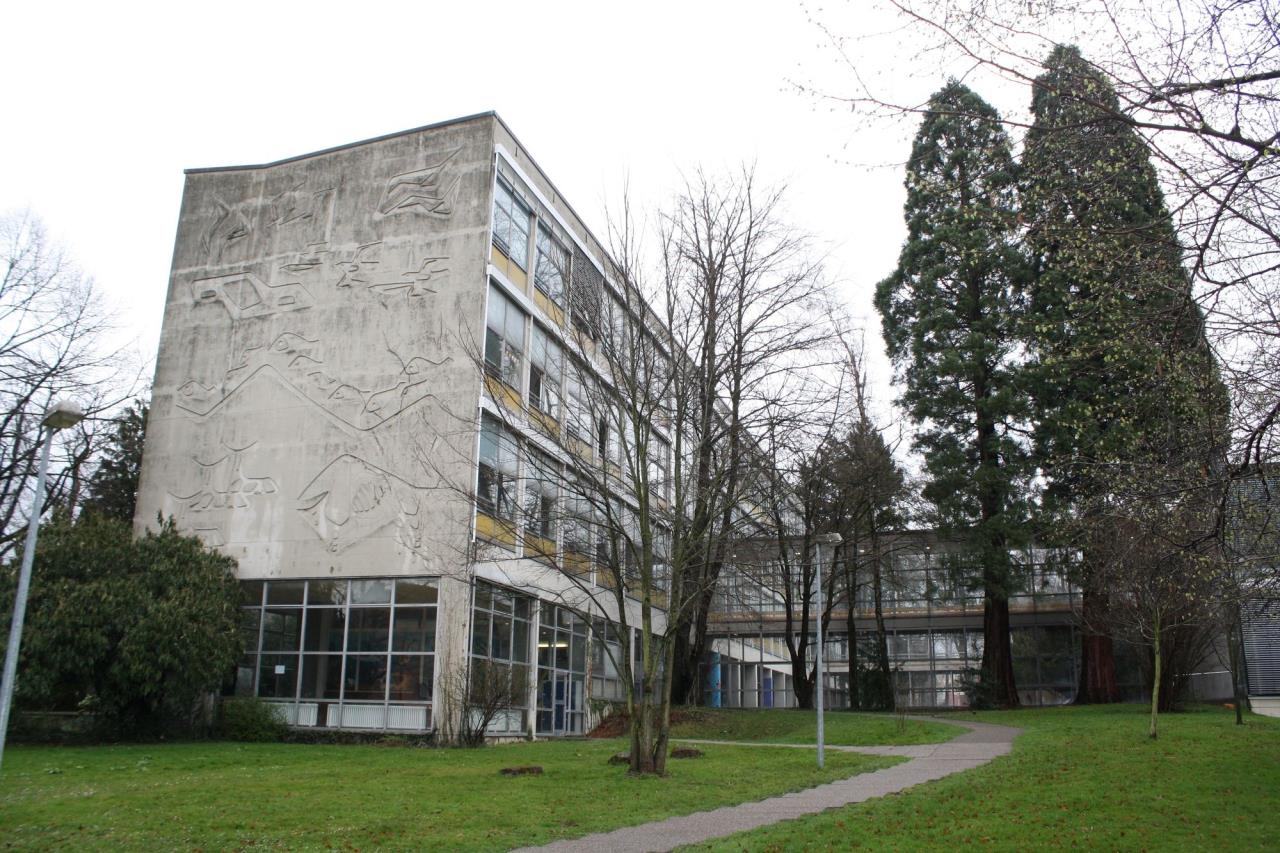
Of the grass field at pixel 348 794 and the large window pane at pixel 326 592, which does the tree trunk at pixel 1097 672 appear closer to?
the grass field at pixel 348 794

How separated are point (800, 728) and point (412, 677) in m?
10.7

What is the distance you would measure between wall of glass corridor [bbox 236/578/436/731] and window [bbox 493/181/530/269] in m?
9.78

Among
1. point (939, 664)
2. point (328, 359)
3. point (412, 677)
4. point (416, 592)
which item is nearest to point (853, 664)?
point (939, 664)

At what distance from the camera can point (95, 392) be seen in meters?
31.9

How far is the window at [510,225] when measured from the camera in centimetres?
2761

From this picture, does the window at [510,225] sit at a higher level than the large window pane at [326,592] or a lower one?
higher

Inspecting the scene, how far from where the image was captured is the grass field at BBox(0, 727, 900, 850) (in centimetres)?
1052

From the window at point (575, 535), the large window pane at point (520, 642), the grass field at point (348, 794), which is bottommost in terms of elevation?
the grass field at point (348, 794)

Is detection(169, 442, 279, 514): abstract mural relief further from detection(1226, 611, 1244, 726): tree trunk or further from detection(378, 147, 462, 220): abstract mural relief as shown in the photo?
detection(1226, 611, 1244, 726): tree trunk

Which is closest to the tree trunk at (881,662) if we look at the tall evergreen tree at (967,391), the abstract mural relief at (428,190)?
the tall evergreen tree at (967,391)

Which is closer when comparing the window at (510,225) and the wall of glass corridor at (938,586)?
the window at (510,225)

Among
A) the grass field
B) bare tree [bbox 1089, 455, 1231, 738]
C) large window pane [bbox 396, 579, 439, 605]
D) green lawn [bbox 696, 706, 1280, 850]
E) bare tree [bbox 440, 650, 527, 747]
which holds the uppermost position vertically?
large window pane [bbox 396, 579, 439, 605]

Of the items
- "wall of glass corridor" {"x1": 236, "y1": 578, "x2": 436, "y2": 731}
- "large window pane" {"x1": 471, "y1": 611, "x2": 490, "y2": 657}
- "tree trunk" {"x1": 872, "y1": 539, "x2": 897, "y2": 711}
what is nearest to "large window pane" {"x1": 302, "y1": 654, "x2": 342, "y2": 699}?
"wall of glass corridor" {"x1": 236, "y1": 578, "x2": 436, "y2": 731}

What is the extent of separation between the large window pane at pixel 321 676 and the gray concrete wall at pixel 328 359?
2234 mm
